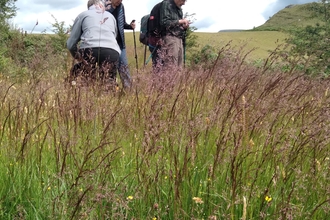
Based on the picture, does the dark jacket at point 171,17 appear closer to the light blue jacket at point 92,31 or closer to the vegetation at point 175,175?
the light blue jacket at point 92,31

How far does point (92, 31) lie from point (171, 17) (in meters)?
1.34

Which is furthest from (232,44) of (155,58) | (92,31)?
(92,31)

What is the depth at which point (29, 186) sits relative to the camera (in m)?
1.61

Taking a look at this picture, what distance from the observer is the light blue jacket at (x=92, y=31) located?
470cm

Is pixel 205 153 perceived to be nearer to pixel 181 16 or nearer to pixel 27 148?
pixel 27 148

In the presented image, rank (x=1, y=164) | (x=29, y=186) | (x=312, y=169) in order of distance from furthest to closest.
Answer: (x=1, y=164) → (x=29, y=186) → (x=312, y=169)

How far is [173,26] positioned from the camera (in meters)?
5.48

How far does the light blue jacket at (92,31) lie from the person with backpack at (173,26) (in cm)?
89

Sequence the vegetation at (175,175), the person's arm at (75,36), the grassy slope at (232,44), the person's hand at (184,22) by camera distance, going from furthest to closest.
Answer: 1. the person's hand at (184,22)
2. the person's arm at (75,36)
3. the grassy slope at (232,44)
4. the vegetation at (175,175)

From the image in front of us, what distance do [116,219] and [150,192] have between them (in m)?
0.22

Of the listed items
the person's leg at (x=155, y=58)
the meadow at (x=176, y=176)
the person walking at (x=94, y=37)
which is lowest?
the meadow at (x=176, y=176)

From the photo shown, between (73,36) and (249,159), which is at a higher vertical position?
(73,36)

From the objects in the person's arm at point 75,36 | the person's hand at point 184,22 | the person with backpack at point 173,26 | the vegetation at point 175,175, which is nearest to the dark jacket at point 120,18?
the person with backpack at point 173,26

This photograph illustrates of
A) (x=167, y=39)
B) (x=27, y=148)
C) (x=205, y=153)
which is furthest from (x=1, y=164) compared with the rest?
(x=167, y=39)
